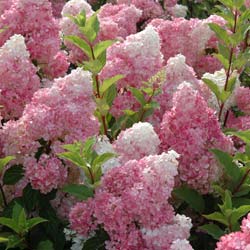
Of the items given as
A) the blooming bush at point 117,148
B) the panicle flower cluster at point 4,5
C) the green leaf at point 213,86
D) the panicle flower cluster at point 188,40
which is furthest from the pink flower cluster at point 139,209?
the panicle flower cluster at point 4,5

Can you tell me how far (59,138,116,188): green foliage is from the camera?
79.3 inches

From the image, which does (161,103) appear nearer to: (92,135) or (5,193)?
(92,135)

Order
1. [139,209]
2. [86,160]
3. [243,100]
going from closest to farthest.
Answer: [139,209] < [86,160] < [243,100]

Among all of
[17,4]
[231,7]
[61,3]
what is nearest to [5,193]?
[17,4]

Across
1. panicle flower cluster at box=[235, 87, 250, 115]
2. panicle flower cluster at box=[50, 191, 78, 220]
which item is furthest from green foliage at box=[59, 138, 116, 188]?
panicle flower cluster at box=[235, 87, 250, 115]

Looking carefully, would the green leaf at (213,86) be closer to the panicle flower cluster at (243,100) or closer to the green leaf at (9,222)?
the panicle flower cluster at (243,100)

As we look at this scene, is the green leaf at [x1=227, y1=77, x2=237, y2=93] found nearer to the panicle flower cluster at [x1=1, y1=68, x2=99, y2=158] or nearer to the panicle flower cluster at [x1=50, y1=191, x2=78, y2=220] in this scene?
the panicle flower cluster at [x1=1, y1=68, x2=99, y2=158]

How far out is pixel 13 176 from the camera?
2.29m

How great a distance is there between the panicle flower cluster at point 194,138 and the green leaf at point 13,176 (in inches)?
21.5

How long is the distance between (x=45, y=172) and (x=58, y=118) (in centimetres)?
19

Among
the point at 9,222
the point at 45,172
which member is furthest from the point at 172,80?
the point at 9,222

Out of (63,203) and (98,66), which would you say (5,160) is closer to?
(63,203)

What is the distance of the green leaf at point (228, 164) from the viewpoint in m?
2.20

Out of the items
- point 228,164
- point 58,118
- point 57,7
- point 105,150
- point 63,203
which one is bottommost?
point 57,7
